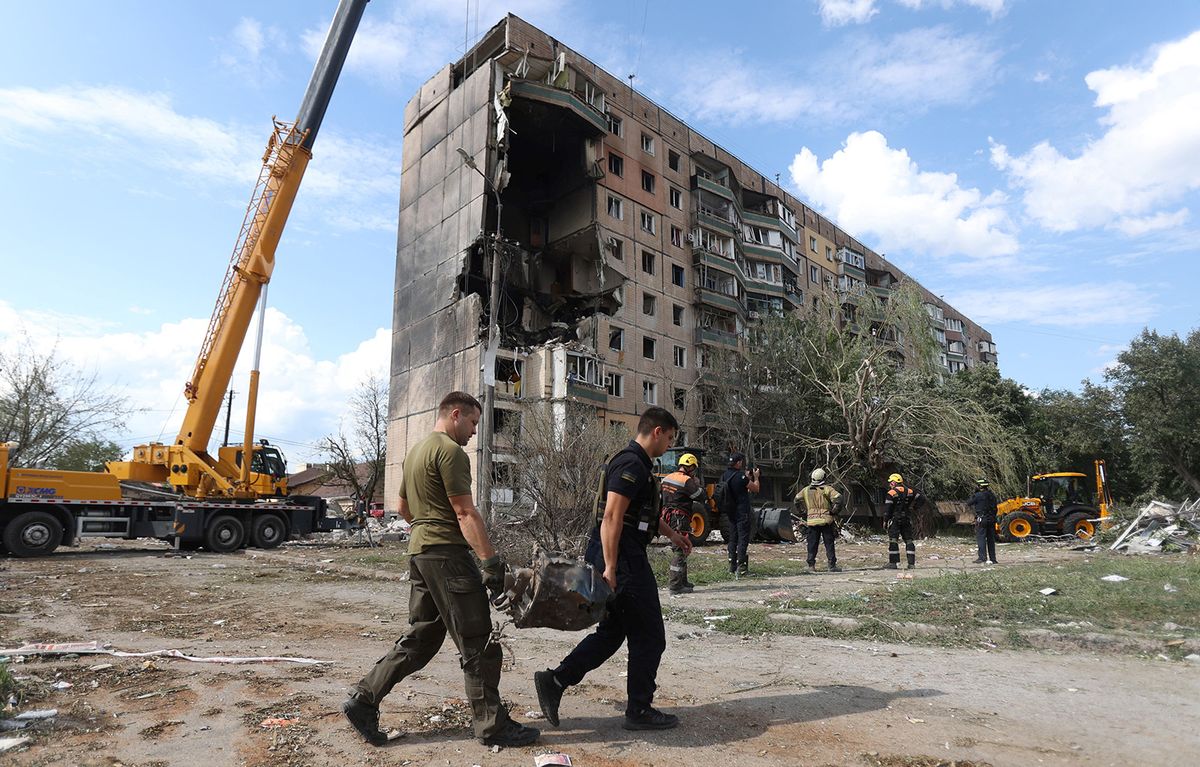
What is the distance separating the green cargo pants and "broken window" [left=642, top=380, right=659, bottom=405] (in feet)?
107

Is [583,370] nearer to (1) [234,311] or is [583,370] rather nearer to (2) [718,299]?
Result: (2) [718,299]

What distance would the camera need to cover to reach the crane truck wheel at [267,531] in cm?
2039

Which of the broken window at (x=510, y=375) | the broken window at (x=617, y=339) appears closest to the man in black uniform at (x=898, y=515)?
the broken window at (x=510, y=375)

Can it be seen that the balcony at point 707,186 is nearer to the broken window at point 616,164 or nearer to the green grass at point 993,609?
the broken window at point 616,164

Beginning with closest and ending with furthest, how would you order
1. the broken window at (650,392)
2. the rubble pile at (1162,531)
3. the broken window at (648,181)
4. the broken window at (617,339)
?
the rubble pile at (1162,531), the broken window at (617,339), the broken window at (650,392), the broken window at (648,181)

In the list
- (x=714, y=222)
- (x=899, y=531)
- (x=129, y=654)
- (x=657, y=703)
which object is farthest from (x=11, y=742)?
(x=714, y=222)

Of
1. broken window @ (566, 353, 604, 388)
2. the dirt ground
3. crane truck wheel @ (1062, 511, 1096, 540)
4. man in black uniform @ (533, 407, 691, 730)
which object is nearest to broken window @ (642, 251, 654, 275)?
broken window @ (566, 353, 604, 388)

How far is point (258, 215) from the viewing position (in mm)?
19344

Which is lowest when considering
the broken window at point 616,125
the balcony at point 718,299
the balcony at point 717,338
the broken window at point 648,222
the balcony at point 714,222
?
the balcony at point 717,338

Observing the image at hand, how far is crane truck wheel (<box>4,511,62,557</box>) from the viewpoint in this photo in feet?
53.3

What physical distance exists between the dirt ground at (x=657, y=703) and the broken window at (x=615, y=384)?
87.5ft

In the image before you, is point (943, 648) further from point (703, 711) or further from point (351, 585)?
point (351, 585)

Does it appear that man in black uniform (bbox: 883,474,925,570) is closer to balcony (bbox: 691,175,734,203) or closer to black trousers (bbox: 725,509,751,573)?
black trousers (bbox: 725,509,751,573)

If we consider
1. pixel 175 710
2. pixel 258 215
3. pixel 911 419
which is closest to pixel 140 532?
pixel 258 215
